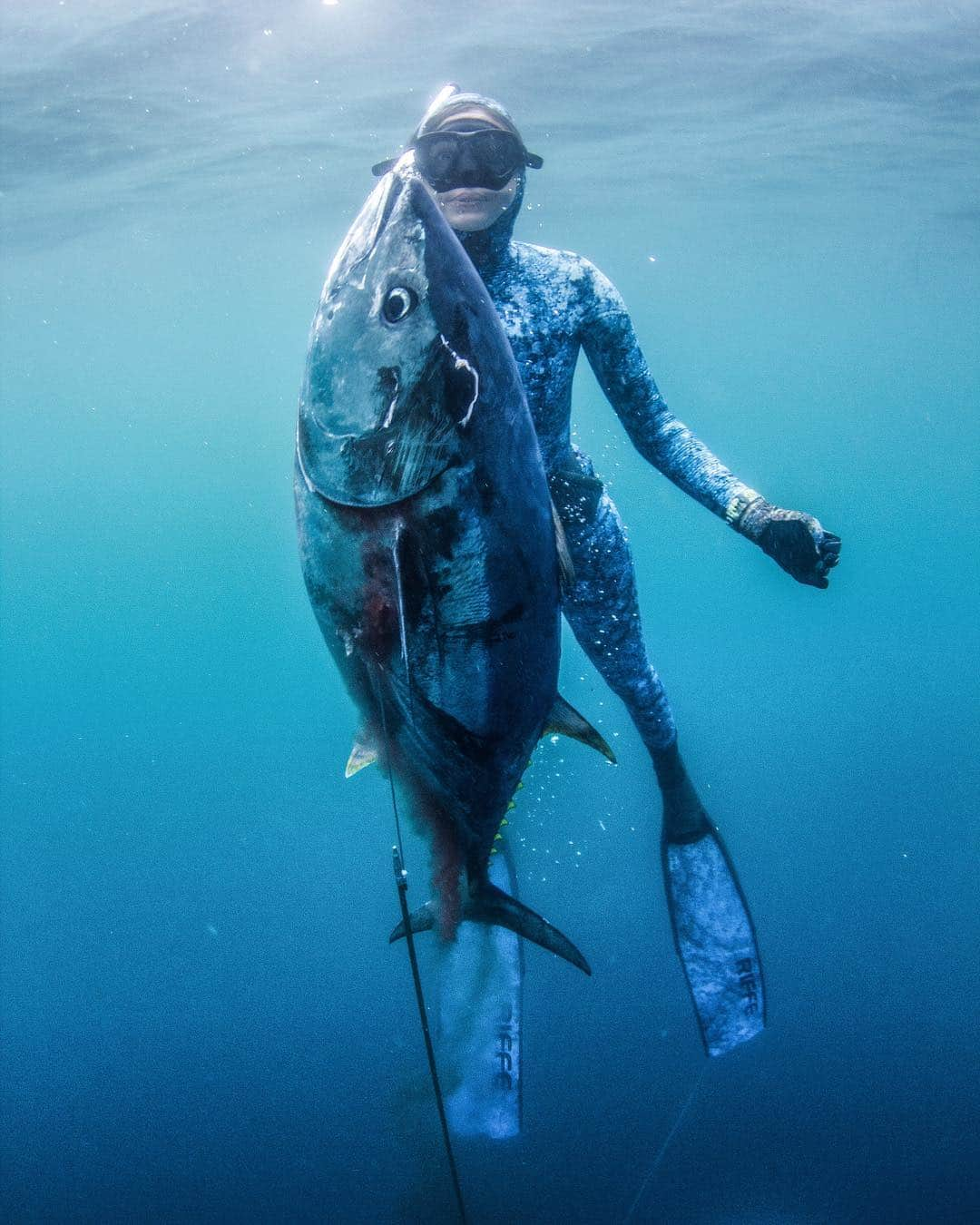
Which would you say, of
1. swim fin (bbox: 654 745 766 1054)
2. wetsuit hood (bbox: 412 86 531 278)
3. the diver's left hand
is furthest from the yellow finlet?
swim fin (bbox: 654 745 766 1054)

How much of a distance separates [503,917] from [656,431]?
173 centimetres

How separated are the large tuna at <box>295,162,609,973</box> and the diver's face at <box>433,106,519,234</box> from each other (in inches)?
23.1

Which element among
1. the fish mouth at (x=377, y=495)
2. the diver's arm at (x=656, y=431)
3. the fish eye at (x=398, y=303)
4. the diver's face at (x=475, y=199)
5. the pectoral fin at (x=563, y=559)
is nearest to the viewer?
the fish eye at (x=398, y=303)

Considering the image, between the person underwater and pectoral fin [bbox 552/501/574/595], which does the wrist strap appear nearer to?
the person underwater

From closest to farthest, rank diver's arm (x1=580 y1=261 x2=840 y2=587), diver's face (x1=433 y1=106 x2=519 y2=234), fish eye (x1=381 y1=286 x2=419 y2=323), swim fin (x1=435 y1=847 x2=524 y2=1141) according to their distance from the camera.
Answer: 1. fish eye (x1=381 y1=286 x2=419 y2=323)
2. diver's face (x1=433 y1=106 x2=519 y2=234)
3. diver's arm (x1=580 y1=261 x2=840 y2=587)
4. swim fin (x1=435 y1=847 x2=524 y2=1141)

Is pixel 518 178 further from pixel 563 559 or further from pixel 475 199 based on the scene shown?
pixel 563 559

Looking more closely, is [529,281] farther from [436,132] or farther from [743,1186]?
[743,1186]

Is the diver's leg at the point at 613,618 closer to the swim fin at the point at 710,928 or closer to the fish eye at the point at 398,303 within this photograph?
the swim fin at the point at 710,928

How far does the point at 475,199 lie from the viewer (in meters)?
2.32

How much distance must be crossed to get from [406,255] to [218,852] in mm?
9142

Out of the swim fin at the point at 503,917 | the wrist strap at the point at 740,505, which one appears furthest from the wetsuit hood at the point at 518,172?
the swim fin at the point at 503,917

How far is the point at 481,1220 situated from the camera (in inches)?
199

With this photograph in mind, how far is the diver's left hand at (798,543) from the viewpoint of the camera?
2.34 meters

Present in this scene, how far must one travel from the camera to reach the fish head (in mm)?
1604
